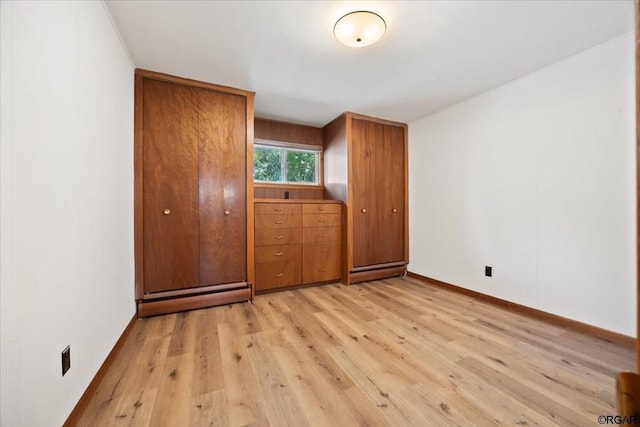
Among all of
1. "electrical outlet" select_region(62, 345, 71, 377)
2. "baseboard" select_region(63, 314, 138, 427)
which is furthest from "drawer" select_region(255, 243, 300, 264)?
"electrical outlet" select_region(62, 345, 71, 377)

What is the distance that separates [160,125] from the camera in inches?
83.0

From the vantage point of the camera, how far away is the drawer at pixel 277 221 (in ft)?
8.55

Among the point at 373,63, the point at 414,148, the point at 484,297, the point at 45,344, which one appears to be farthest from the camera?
the point at 414,148

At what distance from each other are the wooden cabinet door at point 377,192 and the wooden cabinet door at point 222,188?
1.38 meters

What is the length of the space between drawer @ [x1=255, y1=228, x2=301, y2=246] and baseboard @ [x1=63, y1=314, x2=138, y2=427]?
1.28 metres

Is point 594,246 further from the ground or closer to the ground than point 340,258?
further from the ground

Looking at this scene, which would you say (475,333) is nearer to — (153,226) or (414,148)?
(414,148)

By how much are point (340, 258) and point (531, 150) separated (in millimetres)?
2179

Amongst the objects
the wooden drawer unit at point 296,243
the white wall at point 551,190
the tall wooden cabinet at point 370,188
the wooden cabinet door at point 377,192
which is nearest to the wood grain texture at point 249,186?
the wooden drawer unit at point 296,243

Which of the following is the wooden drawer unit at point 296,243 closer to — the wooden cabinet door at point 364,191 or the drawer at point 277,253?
the drawer at point 277,253

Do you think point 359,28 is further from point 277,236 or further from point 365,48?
point 277,236

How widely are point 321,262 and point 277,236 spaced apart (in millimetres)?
655

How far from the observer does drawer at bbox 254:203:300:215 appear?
2.61m

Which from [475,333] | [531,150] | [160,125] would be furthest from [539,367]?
[160,125]
